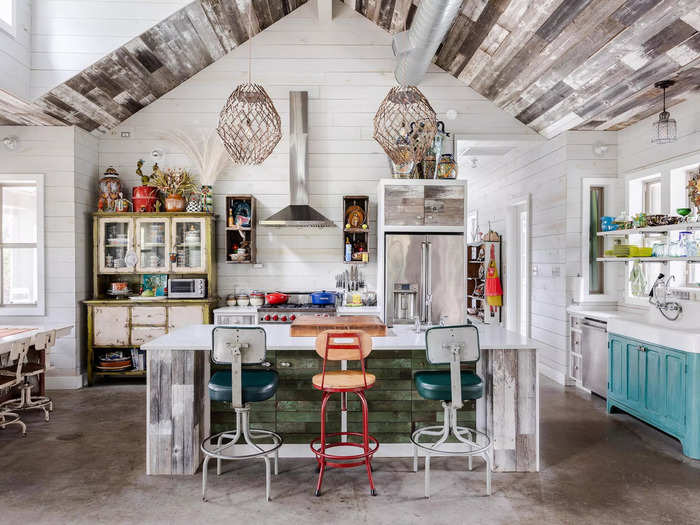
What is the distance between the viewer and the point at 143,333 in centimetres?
571

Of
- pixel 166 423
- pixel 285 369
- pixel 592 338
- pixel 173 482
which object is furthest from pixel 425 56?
pixel 173 482

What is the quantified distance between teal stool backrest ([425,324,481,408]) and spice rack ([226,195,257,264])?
3366mm

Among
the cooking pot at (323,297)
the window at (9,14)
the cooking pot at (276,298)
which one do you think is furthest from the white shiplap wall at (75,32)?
the cooking pot at (323,297)

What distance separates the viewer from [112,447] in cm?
388

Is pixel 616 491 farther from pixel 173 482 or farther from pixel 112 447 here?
pixel 112 447

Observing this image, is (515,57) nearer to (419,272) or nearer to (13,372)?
(419,272)

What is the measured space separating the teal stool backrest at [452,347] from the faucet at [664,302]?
2.35 m

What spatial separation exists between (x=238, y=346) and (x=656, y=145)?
4.48 meters

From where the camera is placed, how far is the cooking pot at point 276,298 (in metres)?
5.89

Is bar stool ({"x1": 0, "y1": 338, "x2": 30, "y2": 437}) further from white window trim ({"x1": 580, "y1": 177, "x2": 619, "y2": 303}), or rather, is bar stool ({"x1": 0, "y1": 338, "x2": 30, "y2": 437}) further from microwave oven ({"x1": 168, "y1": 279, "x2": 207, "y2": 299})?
white window trim ({"x1": 580, "y1": 177, "x2": 619, "y2": 303})

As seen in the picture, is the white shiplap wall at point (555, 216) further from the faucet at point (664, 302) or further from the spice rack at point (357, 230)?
the spice rack at point (357, 230)

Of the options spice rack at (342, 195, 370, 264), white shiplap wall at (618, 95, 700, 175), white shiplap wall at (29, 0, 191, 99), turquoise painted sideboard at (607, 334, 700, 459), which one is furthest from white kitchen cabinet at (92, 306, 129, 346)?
white shiplap wall at (618, 95, 700, 175)

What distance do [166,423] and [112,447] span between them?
2.84 ft

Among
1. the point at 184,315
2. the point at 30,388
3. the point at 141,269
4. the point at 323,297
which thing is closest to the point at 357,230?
the point at 323,297
